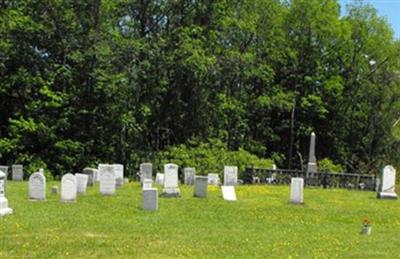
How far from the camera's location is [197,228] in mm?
14211

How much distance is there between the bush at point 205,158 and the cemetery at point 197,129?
13 centimetres

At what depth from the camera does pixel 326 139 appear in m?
47.2

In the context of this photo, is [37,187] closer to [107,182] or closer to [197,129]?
[107,182]

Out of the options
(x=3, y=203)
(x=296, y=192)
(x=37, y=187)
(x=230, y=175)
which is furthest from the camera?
(x=230, y=175)

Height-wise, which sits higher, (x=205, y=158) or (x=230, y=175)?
(x=205, y=158)

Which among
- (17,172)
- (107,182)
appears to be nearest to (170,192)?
(107,182)

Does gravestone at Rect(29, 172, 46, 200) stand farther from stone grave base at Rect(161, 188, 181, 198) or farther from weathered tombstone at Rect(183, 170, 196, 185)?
weathered tombstone at Rect(183, 170, 196, 185)

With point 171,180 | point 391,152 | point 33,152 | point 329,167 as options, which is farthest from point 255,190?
point 391,152

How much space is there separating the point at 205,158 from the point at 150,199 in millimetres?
15646

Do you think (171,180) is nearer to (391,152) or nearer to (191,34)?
(191,34)

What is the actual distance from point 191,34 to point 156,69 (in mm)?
2926

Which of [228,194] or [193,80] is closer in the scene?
[228,194]

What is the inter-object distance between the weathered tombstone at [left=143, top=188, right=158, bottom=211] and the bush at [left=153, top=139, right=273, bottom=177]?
12968 mm

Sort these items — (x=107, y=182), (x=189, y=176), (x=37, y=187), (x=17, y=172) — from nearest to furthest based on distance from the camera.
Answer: (x=37, y=187)
(x=107, y=182)
(x=189, y=176)
(x=17, y=172)
